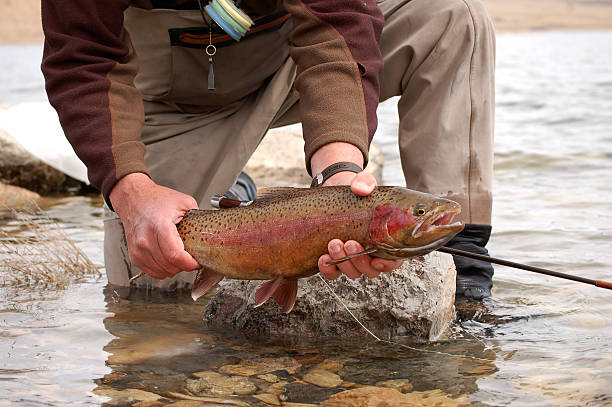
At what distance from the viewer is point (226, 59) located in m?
3.79

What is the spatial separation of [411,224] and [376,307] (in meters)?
1.06

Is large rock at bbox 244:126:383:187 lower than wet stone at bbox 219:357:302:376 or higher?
higher

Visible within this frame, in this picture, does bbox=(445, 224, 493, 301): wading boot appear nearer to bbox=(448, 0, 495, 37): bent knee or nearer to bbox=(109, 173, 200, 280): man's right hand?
bbox=(448, 0, 495, 37): bent knee

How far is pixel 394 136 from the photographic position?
462 inches

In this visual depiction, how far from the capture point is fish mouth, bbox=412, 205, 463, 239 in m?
2.35

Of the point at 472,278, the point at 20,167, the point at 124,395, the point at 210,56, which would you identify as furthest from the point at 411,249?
the point at 20,167

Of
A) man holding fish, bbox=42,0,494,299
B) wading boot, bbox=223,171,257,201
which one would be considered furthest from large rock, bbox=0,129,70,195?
man holding fish, bbox=42,0,494,299

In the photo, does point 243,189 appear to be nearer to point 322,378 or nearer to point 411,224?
point 322,378

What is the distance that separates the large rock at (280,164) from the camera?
24.5ft

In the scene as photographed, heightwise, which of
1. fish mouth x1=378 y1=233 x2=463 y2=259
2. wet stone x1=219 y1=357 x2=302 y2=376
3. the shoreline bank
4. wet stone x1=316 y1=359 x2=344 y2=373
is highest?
the shoreline bank

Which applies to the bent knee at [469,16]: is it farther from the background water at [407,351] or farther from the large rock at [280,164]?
the large rock at [280,164]

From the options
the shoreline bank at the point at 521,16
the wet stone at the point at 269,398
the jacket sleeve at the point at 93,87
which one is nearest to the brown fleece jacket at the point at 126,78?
the jacket sleeve at the point at 93,87

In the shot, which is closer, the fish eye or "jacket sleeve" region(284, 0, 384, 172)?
the fish eye

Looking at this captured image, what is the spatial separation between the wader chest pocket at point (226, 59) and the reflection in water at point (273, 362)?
3.70 feet
